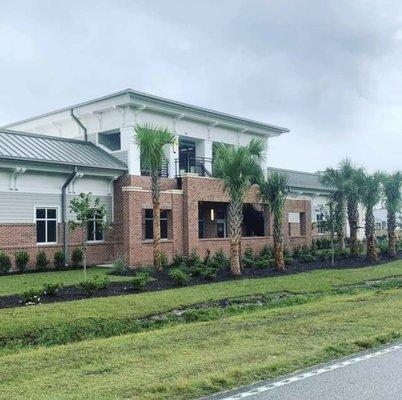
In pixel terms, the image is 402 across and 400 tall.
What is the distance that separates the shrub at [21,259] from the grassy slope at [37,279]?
737 mm

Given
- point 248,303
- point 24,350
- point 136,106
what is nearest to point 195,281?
point 248,303

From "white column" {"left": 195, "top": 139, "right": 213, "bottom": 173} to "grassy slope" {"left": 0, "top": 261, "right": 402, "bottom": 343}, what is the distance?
1283 cm

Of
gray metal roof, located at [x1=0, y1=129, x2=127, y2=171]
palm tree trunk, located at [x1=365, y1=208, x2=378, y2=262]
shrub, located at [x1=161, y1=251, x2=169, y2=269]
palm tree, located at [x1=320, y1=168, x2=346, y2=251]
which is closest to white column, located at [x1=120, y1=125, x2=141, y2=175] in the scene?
gray metal roof, located at [x1=0, y1=129, x2=127, y2=171]

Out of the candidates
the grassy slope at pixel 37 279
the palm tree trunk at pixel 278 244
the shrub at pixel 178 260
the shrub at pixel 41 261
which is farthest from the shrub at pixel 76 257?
the palm tree trunk at pixel 278 244

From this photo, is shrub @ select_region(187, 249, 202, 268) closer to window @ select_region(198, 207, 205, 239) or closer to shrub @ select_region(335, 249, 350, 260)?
window @ select_region(198, 207, 205, 239)

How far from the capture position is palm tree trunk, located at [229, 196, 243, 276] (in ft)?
69.0

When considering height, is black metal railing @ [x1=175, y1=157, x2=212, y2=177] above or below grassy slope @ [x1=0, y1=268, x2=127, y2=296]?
above

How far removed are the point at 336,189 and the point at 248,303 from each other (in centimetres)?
1814

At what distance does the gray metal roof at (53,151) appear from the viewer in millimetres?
22719

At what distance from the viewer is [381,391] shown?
6.65 meters

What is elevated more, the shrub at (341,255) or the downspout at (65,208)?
the downspout at (65,208)

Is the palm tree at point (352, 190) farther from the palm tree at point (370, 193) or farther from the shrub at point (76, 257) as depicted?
the shrub at point (76, 257)

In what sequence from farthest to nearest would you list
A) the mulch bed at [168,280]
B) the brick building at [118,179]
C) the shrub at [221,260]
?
the shrub at [221,260]
the brick building at [118,179]
the mulch bed at [168,280]

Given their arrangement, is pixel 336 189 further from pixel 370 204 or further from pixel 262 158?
pixel 262 158
